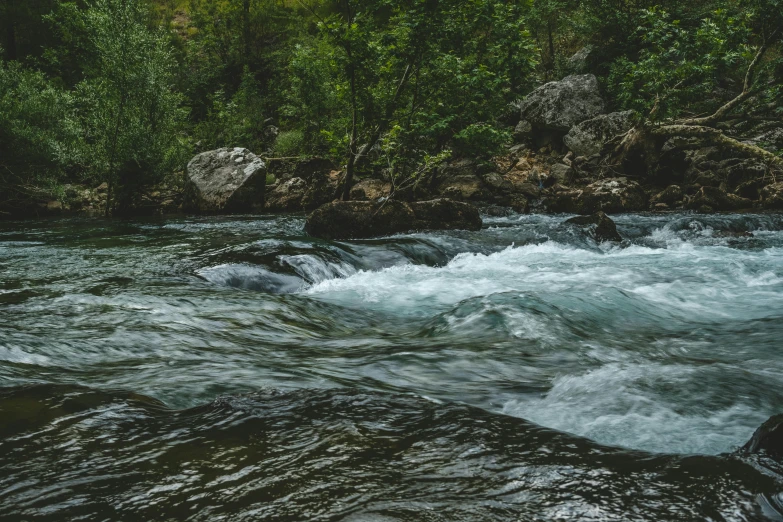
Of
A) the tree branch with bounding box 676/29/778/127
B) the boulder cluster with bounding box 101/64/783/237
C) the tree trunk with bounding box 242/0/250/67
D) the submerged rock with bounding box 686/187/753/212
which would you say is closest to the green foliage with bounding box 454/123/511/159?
the boulder cluster with bounding box 101/64/783/237

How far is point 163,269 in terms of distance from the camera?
7.89 metres

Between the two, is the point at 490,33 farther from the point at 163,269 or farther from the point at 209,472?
the point at 209,472

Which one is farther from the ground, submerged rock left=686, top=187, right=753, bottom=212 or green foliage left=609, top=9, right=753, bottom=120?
green foliage left=609, top=9, right=753, bottom=120

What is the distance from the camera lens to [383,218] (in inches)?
468

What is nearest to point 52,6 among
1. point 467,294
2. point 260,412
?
point 467,294

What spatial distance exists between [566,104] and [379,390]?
64.9ft

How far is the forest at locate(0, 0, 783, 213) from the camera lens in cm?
1286

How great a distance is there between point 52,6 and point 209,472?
119 feet

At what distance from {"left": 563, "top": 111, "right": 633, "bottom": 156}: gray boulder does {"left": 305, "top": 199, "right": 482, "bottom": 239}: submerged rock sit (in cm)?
860

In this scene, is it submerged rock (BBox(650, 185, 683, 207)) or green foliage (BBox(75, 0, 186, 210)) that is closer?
submerged rock (BBox(650, 185, 683, 207))

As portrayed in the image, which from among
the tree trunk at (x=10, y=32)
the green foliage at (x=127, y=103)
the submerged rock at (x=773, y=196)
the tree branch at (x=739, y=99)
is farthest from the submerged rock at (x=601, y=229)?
the tree trunk at (x=10, y=32)

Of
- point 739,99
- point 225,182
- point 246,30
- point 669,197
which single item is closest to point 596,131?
point 739,99

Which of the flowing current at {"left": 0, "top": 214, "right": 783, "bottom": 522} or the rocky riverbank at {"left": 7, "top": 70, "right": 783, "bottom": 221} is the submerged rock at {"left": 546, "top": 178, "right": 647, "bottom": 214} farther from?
the flowing current at {"left": 0, "top": 214, "right": 783, "bottom": 522}

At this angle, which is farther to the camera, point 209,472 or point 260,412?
point 260,412
